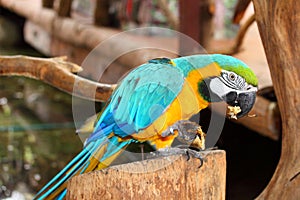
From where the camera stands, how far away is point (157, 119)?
1.01 metres

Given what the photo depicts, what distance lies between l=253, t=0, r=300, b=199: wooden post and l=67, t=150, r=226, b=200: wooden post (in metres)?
0.33

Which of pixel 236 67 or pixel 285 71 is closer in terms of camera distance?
pixel 236 67

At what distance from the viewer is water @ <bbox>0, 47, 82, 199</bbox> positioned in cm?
243

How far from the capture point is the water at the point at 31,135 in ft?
7.97

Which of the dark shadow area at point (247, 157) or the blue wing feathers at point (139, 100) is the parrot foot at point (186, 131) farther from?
the dark shadow area at point (247, 157)

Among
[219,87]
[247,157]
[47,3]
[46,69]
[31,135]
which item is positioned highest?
[219,87]

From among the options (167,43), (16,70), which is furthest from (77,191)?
(167,43)

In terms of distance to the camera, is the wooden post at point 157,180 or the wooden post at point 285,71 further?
the wooden post at point 285,71

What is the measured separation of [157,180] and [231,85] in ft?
0.70

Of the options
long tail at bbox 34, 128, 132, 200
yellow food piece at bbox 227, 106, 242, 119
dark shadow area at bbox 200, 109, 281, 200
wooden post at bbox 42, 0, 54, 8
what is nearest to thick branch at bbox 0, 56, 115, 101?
long tail at bbox 34, 128, 132, 200

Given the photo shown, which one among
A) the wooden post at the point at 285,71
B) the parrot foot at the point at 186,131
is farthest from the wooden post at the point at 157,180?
the wooden post at the point at 285,71

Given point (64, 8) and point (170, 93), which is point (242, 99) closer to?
point (170, 93)

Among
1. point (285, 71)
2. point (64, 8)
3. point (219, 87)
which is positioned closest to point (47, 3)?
Result: point (64, 8)

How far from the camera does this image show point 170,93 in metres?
1.00
